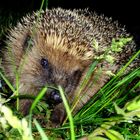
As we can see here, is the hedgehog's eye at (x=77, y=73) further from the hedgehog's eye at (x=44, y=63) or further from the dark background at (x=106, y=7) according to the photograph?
the dark background at (x=106, y=7)

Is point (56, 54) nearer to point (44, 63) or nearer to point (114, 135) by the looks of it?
point (44, 63)

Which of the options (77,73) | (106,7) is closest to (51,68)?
(77,73)

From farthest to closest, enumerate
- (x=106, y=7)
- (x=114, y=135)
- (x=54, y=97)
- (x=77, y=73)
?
(x=106, y=7)
(x=77, y=73)
(x=54, y=97)
(x=114, y=135)

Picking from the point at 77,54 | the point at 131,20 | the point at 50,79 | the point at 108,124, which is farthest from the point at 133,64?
the point at 131,20

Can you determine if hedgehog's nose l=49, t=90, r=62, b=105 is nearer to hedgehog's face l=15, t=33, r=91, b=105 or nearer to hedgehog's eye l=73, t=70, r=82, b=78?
hedgehog's face l=15, t=33, r=91, b=105

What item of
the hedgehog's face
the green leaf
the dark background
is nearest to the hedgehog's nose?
the hedgehog's face

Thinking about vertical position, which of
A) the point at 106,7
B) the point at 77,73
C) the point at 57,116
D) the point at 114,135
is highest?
the point at 106,7

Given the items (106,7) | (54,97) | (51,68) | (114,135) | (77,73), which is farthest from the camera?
(106,7)

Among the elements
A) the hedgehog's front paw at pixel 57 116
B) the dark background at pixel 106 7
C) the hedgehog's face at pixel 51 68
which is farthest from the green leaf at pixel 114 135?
the dark background at pixel 106 7

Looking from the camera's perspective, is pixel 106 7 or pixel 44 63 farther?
pixel 106 7
